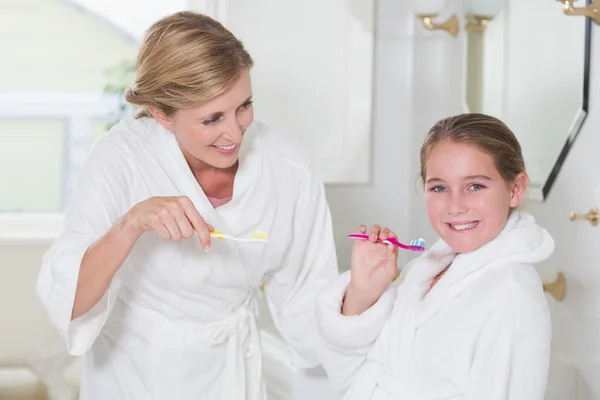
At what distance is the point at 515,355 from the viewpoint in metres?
1.16

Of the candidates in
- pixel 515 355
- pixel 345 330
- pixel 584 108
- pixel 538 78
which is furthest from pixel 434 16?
pixel 515 355

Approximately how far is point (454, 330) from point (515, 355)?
12 centimetres

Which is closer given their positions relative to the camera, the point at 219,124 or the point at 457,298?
the point at 457,298

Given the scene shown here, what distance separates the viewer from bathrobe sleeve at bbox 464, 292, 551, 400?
1.15 m

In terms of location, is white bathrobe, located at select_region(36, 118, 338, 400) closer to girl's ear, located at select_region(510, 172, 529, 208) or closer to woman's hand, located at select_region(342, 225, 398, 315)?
woman's hand, located at select_region(342, 225, 398, 315)

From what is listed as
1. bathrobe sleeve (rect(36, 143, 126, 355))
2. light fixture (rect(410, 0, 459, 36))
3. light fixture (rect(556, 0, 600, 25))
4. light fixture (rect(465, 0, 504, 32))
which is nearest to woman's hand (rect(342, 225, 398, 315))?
bathrobe sleeve (rect(36, 143, 126, 355))

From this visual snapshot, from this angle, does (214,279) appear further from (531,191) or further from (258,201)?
(531,191)

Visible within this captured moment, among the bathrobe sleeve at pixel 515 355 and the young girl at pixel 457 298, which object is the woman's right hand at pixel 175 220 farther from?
the bathrobe sleeve at pixel 515 355

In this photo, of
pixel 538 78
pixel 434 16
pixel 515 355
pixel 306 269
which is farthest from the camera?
pixel 434 16

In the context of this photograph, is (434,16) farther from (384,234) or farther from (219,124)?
(384,234)

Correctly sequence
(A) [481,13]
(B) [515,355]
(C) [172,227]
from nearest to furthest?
(B) [515,355] → (C) [172,227] → (A) [481,13]

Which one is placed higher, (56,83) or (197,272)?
(56,83)

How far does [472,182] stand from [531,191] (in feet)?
3.09

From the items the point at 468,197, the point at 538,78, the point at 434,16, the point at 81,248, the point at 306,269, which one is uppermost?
the point at 434,16
